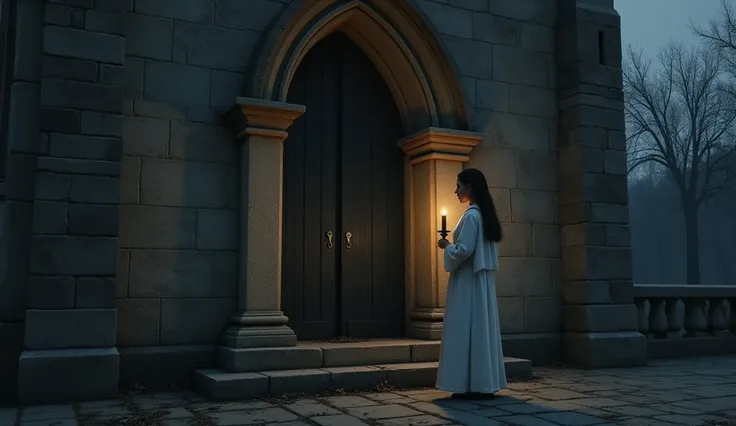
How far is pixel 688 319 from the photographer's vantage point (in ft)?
27.4

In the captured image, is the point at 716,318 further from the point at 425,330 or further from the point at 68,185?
the point at 68,185

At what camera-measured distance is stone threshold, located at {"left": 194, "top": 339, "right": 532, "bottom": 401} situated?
5.28m

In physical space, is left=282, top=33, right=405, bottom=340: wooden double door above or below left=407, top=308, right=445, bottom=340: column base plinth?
above

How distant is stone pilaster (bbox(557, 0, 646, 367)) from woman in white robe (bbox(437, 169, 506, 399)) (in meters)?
2.36

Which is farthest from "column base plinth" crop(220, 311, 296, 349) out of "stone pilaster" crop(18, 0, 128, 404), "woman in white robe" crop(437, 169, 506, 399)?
"woman in white robe" crop(437, 169, 506, 399)

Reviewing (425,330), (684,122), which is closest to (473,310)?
(425,330)

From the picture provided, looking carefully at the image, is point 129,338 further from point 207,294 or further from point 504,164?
point 504,164

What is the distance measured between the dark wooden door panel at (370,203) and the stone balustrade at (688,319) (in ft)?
9.76

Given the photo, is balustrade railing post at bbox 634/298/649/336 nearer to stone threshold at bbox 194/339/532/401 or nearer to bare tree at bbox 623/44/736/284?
stone threshold at bbox 194/339/532/401

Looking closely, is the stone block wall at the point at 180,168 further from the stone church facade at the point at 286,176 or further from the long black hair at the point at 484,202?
the long black hair at the point at 484,202

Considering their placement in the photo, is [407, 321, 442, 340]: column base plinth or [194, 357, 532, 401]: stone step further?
[407, 321, 442, 340]: column base plinth

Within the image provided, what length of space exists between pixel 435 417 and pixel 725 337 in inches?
222

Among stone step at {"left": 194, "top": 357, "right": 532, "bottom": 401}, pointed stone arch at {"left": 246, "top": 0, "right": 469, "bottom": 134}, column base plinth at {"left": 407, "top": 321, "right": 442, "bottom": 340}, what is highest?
pointed stone arch at {"left": 246, "top": 0, "right": 469, "bottom": 134}

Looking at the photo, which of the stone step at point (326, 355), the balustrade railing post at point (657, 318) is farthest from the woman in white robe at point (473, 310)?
the balustrade railing post at point (657, 318)
